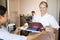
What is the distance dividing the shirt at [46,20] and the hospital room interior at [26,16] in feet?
0.06

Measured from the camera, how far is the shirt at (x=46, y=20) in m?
1.08

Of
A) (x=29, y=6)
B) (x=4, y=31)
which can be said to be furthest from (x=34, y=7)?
(x=4, y=31)

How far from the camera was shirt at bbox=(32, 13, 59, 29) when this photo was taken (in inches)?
42.4

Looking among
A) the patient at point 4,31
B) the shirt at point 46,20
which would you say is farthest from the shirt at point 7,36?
the shirt at point 46,20

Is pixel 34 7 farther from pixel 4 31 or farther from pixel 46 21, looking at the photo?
pixel 4 31

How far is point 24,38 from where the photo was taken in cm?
106

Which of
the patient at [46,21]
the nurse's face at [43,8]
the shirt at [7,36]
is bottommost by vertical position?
the shirt at [7,36]

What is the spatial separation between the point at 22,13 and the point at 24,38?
18cm

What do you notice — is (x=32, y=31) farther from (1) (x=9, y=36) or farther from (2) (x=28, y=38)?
(1) (x=9, y=36)

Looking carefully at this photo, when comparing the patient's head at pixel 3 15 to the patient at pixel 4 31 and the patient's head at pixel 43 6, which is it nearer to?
the patient at pixel 4 31

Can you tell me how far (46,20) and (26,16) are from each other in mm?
147

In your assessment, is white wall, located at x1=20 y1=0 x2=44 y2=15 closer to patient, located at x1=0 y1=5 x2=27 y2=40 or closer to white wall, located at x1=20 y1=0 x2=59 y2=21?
white wall, located at x1=20 y1=0 x2=59 y2=21

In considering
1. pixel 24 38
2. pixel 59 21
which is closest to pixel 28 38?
pixel 24 38

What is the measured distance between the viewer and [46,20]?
42.6 inches
